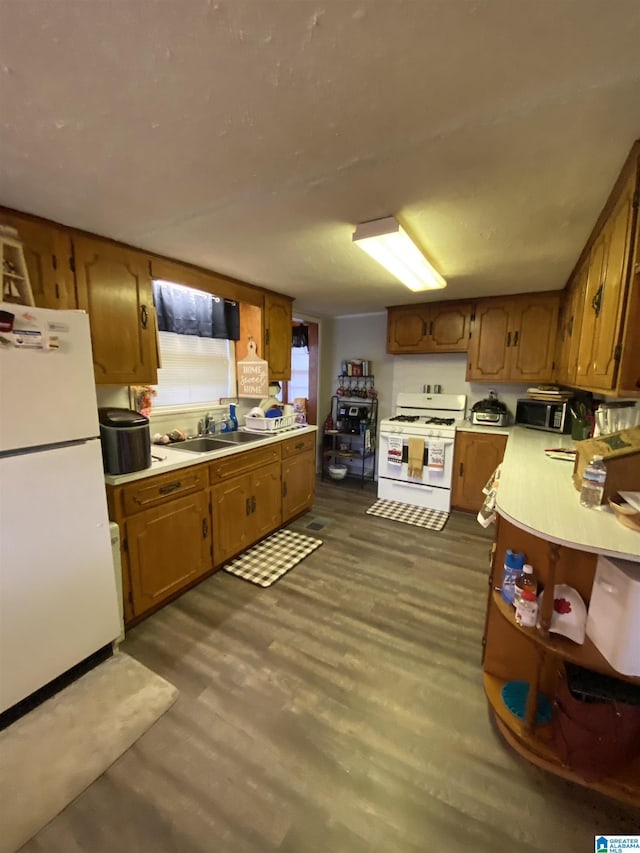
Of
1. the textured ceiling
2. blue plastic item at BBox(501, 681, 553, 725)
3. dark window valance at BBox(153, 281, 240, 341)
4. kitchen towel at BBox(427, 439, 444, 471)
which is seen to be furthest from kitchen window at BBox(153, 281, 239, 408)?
blue plastic item at BBox(501, 681, 553, 725)

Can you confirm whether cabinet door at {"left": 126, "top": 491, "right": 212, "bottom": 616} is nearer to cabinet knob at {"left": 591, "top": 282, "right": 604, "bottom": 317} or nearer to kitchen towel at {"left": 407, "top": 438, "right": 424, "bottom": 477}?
kitchen towel at {"left": 407, "top": 438, "right": 424, "bottom": 477}

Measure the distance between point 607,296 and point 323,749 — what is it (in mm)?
2263

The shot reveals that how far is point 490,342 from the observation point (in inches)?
144

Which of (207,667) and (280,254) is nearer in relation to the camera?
(207,667)

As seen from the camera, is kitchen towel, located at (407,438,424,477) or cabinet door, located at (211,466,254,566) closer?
cabinet door, located at (211,466,254,566)

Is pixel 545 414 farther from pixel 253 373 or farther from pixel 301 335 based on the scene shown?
pixel 301 335

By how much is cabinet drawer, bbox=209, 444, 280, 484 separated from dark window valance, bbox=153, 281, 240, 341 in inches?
43.7

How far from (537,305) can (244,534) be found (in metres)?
3.44

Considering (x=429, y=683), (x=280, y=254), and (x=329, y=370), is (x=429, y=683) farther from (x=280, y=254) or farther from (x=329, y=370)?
(x=329, y=370)

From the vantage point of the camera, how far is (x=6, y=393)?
1.37m

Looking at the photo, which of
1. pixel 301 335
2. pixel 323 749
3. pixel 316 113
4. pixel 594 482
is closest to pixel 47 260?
pixel 316 113

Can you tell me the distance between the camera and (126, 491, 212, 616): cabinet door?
203 cm

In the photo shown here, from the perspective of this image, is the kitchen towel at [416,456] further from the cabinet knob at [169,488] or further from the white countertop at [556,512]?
the cabinet knob at [169,488]

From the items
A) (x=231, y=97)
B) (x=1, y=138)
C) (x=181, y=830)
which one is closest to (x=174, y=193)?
(x=1, y=138)
